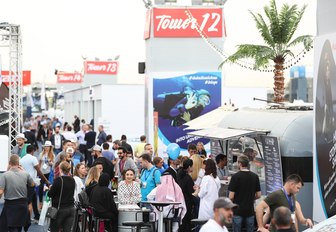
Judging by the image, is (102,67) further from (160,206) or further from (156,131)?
(160,206)

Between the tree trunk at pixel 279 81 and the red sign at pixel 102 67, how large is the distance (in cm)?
5068

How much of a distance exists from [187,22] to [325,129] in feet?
59.3

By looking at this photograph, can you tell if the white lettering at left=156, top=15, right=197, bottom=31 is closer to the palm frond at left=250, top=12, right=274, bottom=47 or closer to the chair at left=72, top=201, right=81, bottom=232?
the palm frond at left=250, top=12, right=274, bottom=47

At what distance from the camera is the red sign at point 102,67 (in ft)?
258

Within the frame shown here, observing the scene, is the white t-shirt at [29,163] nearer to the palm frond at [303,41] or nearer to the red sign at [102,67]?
the palm frond at [303,41]

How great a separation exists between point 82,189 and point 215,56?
16218 millimetres

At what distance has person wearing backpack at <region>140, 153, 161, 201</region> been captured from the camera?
16953mm

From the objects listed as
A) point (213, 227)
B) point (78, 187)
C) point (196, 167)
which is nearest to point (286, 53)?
point (196, 167)

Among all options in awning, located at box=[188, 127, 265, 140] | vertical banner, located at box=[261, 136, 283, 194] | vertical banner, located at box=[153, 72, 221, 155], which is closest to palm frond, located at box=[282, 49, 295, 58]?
vertical banner, located at box=[153, 72, 221, 155]

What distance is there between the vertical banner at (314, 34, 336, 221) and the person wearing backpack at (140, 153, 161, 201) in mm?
3413

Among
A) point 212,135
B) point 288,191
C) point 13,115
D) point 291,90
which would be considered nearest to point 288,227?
point 288,191

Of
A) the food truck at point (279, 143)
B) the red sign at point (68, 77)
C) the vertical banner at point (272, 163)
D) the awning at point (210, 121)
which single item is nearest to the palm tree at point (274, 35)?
the awning at point (210, 121)

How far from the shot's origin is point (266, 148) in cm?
1689

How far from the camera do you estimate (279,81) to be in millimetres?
27953
